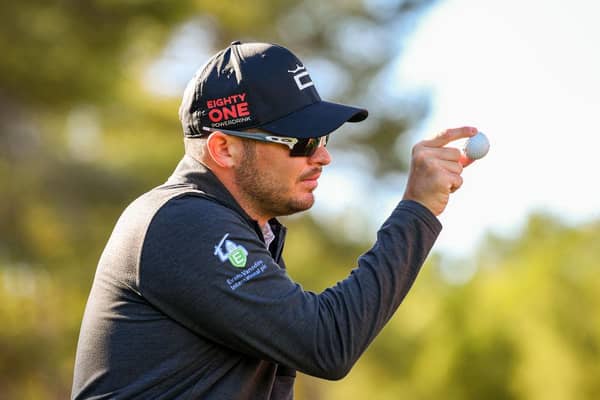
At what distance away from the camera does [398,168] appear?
22.2m

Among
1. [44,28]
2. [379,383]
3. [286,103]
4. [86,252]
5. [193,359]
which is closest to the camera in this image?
[193,359]

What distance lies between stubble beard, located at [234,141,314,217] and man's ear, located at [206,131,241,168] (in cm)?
3

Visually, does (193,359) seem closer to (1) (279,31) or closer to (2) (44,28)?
(2) (44,28)

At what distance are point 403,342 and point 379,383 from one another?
1591 mm

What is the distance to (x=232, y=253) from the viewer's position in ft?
9.22

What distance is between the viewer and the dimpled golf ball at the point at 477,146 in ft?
10.2

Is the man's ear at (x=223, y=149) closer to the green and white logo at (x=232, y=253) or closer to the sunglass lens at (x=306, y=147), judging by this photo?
the sunglass lens at (x=306, y=147)

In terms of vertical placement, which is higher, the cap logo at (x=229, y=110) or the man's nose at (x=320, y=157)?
the cap logo at (x=229, y=110)

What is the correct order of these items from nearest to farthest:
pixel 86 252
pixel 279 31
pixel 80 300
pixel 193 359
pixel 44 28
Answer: pixel 193 359, pixel 44 28, pixel 86 252, pixel 80 300, pixel 279 31

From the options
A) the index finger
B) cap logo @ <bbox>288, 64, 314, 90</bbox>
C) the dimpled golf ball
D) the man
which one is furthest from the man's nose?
the dimpled golf ball

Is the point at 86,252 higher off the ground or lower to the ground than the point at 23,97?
lower

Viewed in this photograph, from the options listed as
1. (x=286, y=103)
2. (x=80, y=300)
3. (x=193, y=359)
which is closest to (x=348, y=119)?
(x=286, y=103)

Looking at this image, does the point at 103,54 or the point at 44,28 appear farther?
the point at 103,54

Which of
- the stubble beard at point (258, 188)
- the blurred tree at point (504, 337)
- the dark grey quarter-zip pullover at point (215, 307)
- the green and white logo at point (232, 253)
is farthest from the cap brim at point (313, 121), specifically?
the blurred tree at point (504, 337)
